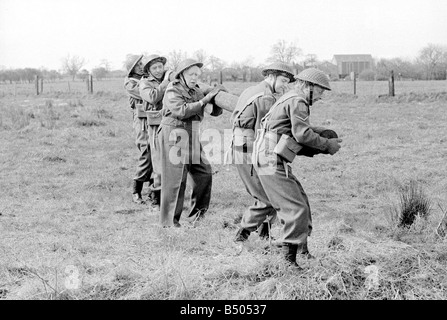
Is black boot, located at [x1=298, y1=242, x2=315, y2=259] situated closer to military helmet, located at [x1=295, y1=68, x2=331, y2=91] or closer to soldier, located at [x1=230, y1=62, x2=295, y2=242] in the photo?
soldier, located at [x1=230, y1=62, x2=295, y2=242]

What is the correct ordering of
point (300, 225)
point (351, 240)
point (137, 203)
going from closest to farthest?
point (300, 225), point (351, 240), point (137, 203)

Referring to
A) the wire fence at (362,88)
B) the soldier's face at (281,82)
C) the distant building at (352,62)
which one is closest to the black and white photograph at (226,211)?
the soldier's face at (281,82)

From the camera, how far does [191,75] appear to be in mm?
6945

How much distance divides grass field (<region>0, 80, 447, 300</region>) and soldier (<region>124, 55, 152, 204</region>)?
0.93ft

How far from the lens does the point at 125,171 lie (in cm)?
1123

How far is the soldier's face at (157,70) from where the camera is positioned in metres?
8.11

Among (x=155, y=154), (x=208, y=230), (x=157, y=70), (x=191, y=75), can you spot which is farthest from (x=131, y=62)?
(x=208, y=230)

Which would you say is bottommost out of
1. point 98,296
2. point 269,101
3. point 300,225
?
point 98,296

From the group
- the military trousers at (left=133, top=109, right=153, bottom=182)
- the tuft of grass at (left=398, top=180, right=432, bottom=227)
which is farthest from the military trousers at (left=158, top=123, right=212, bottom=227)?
the tuft of grass at (left=398, top=180, right=432, bottom=227)

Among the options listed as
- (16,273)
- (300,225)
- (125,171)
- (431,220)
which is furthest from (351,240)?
(125,171)

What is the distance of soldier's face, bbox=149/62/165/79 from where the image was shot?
8.11 metres

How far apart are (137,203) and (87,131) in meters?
7.59

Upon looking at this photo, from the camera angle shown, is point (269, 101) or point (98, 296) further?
point (269, 101)
